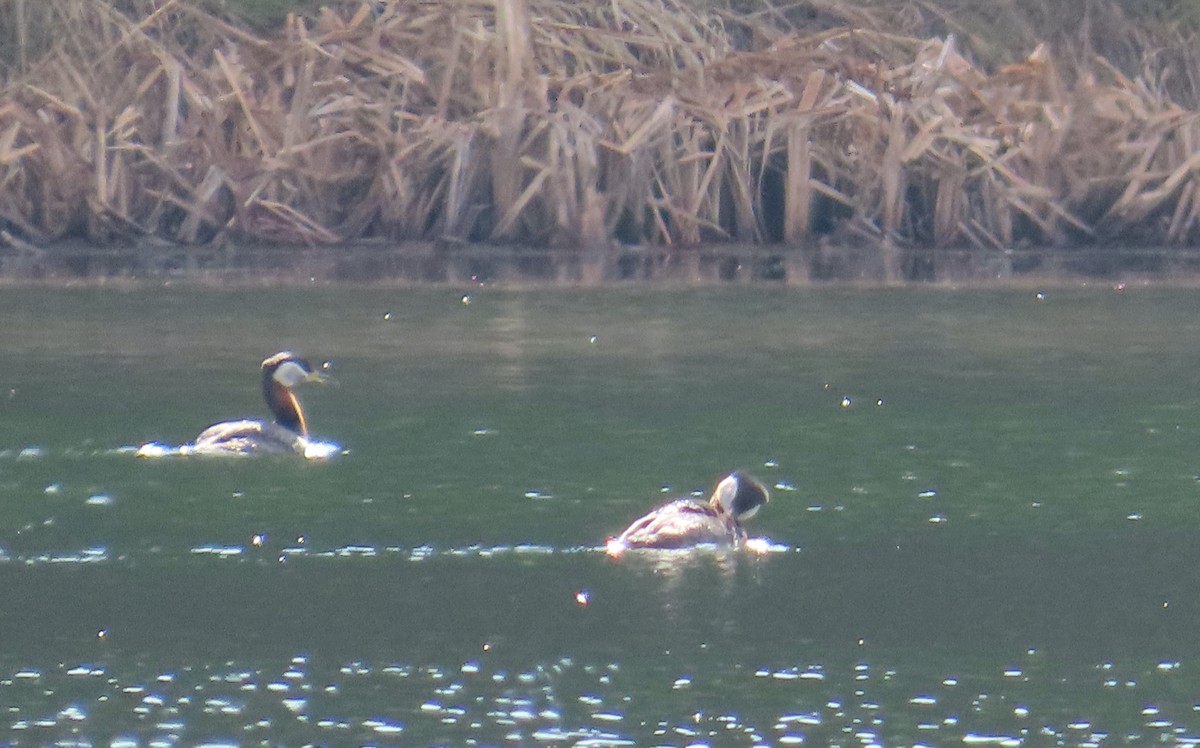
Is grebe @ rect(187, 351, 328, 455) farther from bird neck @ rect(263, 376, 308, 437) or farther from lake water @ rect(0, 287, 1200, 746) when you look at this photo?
lake water @ rect(0, 287, 1200, 746)

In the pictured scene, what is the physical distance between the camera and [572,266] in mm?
19375

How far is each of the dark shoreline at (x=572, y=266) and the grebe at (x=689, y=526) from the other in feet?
30.0

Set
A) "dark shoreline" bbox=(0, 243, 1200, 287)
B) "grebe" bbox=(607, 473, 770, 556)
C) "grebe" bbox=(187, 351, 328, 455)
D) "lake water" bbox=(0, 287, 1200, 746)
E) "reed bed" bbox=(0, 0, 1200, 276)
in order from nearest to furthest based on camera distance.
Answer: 1. "lake water" bbox=(0, 287, 1200, 746)
2. "grebe" bbox=(607, 473, 770, 556)
3. "grebe" bbox=(187, 351, 328, 455)
4. "dark shoreline" bbox=(0, 243, 1200, 287)
5. "reed bed" bbox=(0, 0, 1200, 276)

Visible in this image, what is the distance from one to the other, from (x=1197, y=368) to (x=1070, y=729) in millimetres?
7434

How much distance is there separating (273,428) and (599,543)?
277 centimetres

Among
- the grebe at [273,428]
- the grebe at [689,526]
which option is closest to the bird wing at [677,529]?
the grebe at [689,526]

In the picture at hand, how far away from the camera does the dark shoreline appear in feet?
60.7

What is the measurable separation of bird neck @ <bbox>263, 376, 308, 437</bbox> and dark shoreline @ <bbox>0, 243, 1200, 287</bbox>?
6.17 meters

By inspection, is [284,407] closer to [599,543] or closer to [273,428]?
[273,428]

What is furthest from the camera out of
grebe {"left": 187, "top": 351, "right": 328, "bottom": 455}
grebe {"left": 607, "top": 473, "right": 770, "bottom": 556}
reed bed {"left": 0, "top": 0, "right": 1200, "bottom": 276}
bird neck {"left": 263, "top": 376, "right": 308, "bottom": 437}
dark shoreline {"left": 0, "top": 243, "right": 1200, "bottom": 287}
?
reed bed {"left": 0, "top": 0, "right": 1200, "bottom": 276}

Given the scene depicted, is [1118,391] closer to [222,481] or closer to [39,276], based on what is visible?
[222,481]

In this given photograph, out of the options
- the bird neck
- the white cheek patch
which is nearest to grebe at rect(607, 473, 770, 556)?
the bird neck

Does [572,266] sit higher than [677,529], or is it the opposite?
[572,266]

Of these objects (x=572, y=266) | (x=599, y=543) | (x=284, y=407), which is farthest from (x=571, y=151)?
(x=599, y=543)
